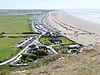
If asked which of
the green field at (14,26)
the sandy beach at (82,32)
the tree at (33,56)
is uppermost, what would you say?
the tree at (33,56)

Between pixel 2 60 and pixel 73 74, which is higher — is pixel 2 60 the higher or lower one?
the lower one

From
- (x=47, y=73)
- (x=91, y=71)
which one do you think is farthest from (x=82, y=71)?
(x=47, y=73)

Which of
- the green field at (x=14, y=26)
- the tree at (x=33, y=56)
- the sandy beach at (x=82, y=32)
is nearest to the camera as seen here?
the tree at (x=33, y=56)

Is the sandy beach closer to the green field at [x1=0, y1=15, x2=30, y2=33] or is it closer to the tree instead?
the green field at [x1=0, y1=15, x2=30, y2=33]

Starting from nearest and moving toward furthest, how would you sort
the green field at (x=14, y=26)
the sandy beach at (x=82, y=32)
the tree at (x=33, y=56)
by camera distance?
the tree at (x=33, y=56) < the sandy beach at (x=82, y=32) < the green field at (x=14, y=26)

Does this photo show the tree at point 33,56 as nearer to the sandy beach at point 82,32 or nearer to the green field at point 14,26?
the sandy beach at point 82,32

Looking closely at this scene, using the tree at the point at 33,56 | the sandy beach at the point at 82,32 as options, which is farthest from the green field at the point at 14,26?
the tree at the point at 33,56

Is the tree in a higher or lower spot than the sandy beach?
higher

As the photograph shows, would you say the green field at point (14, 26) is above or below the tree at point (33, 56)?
below

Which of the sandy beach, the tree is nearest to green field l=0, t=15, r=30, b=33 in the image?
the sandy beach

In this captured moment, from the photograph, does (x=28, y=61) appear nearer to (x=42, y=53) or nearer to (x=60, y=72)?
(x=42, y=53)

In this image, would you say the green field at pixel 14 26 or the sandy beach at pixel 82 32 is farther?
the green field at pixel 14 26
